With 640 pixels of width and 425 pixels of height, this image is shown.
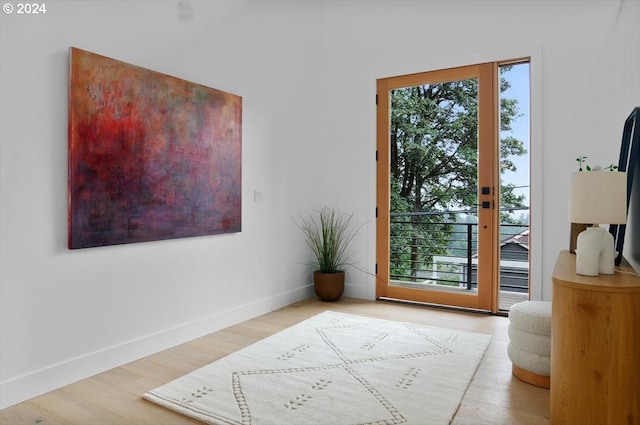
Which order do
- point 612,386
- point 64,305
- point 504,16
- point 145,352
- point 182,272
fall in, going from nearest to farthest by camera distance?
1. point 612,386
2. point 64,305
3. point 145,352
4. point 182,272
5. point 504,16

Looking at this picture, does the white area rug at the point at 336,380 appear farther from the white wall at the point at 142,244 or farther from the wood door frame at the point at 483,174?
the wood door frame at the point at 483,174

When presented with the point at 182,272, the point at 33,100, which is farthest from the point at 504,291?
the point at 33,100

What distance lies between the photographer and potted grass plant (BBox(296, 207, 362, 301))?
430 cm

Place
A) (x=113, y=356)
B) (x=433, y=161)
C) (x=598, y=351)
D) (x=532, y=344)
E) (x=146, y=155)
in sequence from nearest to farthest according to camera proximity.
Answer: (x=598, y=351), (x=532, y=344), (x=113, y=356), (x=146, y=155), (x=433, y=161)

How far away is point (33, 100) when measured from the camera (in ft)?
7.22

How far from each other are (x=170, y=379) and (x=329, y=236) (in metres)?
2.40

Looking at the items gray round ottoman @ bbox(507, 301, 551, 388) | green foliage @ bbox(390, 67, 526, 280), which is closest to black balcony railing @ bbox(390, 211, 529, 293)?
green foliage @ bbox(390, 67, 526, 280)

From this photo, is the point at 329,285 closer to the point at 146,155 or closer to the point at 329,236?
the point at 329,236

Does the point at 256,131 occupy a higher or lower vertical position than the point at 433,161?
higher

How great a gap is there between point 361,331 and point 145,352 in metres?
1.55

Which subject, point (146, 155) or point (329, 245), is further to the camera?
point (329, 245)

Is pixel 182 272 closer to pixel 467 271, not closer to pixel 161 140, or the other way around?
pixel 161 140

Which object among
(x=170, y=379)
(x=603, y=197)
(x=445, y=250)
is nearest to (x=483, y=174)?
(x=445, y=250)

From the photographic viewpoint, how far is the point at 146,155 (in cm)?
273
